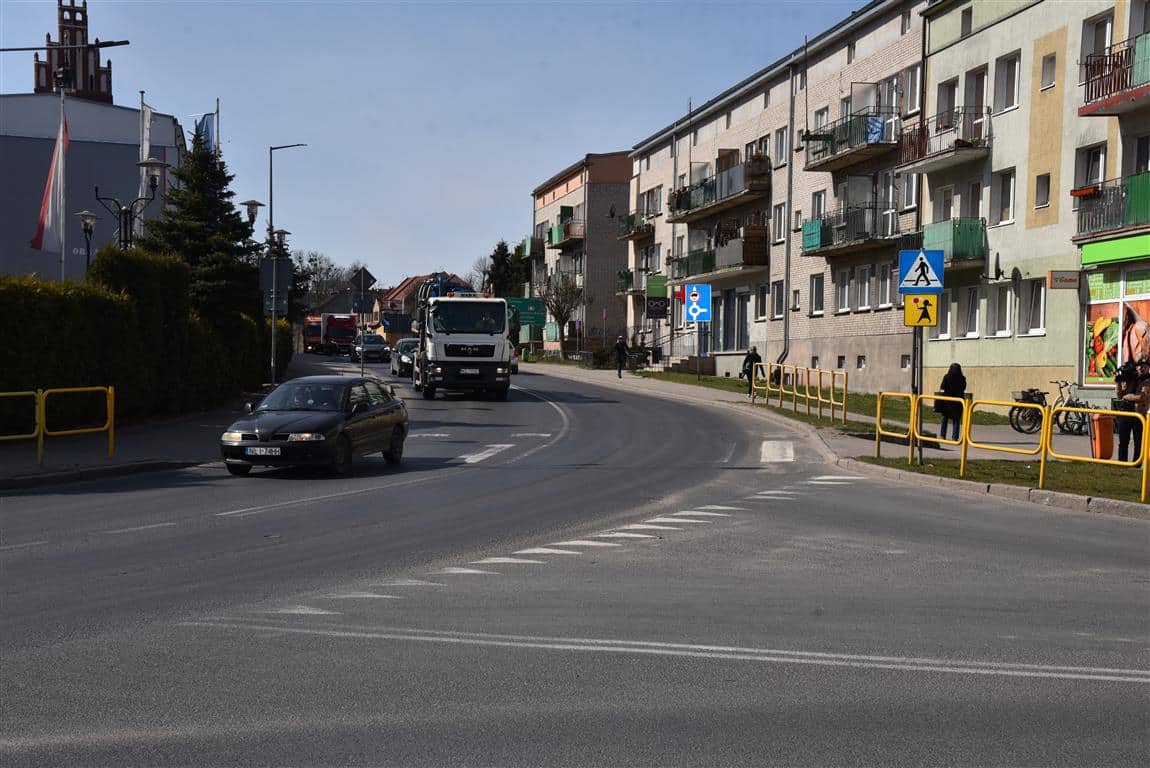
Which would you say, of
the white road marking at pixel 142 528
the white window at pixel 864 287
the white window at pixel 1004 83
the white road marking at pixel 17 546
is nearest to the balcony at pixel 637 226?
the white window at pixel 864 287

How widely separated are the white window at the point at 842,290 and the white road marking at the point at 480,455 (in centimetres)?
2555

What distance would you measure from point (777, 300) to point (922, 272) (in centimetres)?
3419

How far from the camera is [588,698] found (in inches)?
238

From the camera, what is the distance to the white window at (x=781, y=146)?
A: 52.5 m

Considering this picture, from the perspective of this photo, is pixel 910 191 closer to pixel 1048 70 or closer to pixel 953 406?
pixel 1048 70

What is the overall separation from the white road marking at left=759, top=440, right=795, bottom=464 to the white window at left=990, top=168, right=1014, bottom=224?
528 inches

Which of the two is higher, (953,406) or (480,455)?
(953,406)

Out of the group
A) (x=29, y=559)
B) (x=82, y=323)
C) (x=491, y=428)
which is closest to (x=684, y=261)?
(x=491, y=428)

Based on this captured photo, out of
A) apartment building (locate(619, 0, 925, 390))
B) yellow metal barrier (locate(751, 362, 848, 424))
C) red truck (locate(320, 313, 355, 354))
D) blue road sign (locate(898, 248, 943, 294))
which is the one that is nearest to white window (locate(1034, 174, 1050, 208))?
yellow metal barrier (locate(751, 362, 848, 424))

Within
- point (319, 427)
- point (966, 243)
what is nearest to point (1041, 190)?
point (966, 243)

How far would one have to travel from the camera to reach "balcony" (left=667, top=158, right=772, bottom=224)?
5362 cm

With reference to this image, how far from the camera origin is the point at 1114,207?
2873cm

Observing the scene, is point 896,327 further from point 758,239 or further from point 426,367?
point 426,367

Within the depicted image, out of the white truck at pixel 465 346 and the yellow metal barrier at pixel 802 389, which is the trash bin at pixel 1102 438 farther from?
the white truck at pixel 465 346
